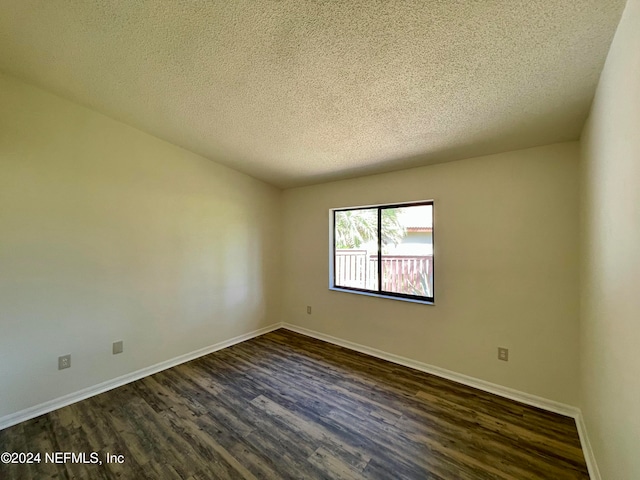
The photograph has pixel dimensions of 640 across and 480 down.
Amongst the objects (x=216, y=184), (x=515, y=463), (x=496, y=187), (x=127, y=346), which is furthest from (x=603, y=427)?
(x=216, y=184)

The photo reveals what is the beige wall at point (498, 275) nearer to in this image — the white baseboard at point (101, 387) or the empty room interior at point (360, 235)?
the empty room interior at point (360, 235)

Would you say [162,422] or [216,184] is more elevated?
[216,184]

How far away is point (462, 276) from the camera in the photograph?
2533 mm

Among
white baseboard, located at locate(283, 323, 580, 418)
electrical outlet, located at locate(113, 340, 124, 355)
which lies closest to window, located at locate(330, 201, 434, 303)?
white baseboard, located at locate(283, 323, 580, 418)

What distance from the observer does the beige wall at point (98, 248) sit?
2047 millimetres

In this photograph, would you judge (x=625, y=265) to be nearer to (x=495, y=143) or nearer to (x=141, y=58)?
(x=495, y=143)


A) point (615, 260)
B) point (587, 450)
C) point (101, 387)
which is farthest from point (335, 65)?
point (101, 387)

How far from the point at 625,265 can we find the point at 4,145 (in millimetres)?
3971

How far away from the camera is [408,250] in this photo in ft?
9.95

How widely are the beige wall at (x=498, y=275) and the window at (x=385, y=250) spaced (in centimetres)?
18

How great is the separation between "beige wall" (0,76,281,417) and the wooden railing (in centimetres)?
156

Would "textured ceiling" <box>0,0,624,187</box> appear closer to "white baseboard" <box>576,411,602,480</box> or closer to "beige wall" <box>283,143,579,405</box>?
"beige wall" <box>283,143,579,405</box>

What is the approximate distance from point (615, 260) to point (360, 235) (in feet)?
8.09

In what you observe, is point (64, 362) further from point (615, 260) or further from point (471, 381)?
point (615, 260)
